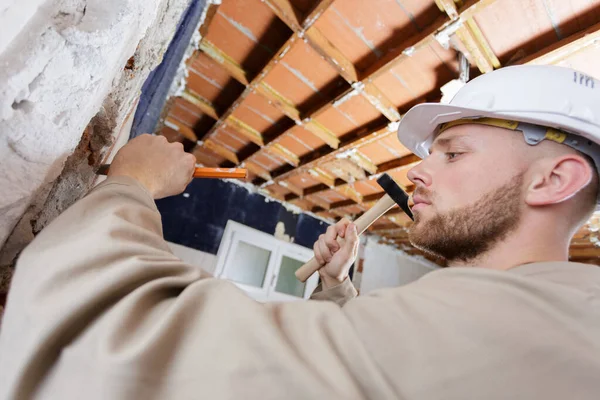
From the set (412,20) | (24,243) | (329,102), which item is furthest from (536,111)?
(329,102)

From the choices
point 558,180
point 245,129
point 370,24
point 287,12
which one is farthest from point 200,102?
point 558,180

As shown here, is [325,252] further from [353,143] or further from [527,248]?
[353,143]

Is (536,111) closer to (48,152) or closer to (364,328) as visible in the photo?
(364,328)

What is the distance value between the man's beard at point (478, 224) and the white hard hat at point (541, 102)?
7.6 inches

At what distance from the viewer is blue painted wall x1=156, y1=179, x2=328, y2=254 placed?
13.4 feet

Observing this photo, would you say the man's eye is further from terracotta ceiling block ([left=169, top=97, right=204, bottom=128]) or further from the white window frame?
the white window frame

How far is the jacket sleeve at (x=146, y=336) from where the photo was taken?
325 mm

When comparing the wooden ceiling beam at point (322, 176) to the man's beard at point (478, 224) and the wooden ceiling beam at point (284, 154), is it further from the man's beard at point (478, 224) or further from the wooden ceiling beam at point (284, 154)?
the man's beard at point (478, 224)

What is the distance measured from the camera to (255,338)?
0.35 meters

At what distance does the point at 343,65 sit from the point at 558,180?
68.8 inches

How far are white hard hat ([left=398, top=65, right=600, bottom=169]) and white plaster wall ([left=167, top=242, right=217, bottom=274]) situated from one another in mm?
3815

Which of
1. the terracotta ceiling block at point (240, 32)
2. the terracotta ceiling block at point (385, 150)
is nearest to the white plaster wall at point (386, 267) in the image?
Answer: the terracotta ceiling block at point (385, 150)

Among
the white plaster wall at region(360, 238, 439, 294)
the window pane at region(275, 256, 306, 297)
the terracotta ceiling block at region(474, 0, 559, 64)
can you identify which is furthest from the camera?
the white plaster wall at region(360, 238, 439, 294)

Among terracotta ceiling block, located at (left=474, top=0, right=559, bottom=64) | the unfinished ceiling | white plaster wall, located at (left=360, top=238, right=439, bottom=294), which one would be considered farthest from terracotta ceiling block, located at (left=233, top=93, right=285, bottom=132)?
white plaster wall, located at (left=360, top=238, right=439, bottom=294)
